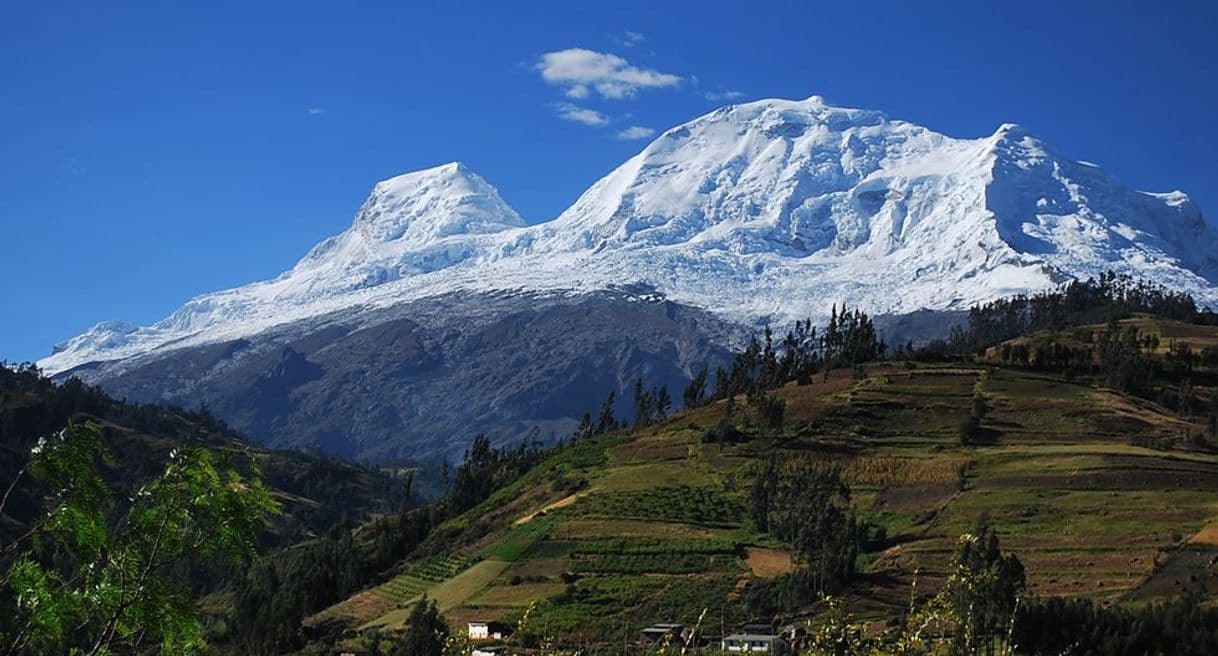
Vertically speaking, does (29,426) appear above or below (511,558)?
above

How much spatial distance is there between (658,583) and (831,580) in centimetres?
1176

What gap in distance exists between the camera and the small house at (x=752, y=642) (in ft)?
205

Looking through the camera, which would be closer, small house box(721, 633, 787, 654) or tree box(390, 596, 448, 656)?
tree box(390, 596, 448, 656)

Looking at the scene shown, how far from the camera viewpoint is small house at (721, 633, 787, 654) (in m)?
62.3

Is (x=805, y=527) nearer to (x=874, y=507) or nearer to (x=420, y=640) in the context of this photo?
(x=874, y=507)

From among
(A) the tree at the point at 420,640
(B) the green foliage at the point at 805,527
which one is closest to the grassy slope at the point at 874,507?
(B) the green foliage at the point at 805,527

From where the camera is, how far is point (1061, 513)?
88938 mm

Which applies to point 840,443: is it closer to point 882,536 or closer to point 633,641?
point 882,536

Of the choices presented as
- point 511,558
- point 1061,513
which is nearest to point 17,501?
point 511,558

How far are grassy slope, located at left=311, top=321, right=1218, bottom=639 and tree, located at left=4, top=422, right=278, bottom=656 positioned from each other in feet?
162

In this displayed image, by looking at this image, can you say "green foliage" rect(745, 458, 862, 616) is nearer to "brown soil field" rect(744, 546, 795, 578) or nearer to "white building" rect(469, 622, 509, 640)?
"brown soil field" rect(744, 546, 795, 578)

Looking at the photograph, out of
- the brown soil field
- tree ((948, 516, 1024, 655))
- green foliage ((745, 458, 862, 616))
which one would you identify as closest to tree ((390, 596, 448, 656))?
green foliage ((745, 458, 862, 616))

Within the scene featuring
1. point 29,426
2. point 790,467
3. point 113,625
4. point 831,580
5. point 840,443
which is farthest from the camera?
point 29,426

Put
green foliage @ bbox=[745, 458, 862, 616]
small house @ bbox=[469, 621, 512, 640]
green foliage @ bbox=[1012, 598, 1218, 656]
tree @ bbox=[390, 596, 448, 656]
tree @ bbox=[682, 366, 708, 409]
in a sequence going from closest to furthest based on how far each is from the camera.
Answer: green foliage @ bbox=[1012, 598, 1218, 656]
tree @ bbox=[390, 596, 448, 656]
small house @ bbox=[469, 621, 512, 640]
green foliage @ bbox=[745, 458, 862, 616]
tree @ bbox=[682, 366, 708, 409]
